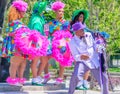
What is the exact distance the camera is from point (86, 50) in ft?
24.5

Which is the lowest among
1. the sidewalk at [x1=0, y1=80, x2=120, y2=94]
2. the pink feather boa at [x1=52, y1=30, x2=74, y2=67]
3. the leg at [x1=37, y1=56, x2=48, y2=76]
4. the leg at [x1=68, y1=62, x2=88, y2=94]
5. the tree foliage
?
the sidewalk at [x1=0, y1=80, x2=120, y2=94]

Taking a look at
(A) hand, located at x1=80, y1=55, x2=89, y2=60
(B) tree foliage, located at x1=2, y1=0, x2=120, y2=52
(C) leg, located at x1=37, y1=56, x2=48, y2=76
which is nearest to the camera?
(A) hand, located at x1=80, y1=55, x2=89, y2=60

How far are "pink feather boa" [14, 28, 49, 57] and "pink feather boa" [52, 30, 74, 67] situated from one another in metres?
0.31

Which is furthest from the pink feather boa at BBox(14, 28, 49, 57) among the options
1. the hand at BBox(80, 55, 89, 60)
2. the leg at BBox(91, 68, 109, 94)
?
the leg at BBox(91, 68, 109, 94)

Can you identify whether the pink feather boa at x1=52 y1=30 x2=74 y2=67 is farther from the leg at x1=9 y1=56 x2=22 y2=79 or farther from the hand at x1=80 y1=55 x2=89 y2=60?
the hand at x1=80 y1=55 x2=89 y2=60

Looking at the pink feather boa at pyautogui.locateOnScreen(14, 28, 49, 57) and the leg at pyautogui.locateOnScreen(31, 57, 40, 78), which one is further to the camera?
the leg at pyautogui.locateOnScreen(31, 57, 40, 78)

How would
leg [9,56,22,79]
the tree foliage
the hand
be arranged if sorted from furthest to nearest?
the tree foliage
leg [9,56,22,79]
the hand

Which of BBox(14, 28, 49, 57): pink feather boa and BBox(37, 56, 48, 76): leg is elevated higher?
BBox(14, 28, 49, 57): pink feather boa

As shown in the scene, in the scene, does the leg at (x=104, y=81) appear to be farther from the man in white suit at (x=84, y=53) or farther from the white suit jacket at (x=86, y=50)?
the white suit jacket at (x=86, y=50)

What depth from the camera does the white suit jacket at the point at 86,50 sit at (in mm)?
7465

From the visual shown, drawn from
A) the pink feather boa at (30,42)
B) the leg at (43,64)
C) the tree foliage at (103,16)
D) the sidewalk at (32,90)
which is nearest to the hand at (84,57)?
the pink feather boa at (30,42)

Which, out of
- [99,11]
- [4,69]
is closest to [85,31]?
[4,69]

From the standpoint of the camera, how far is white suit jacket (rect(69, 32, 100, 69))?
24.5ft

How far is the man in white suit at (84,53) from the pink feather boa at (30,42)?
766 millimetres
